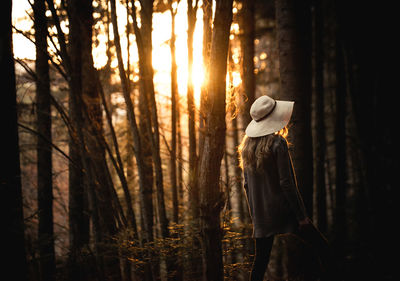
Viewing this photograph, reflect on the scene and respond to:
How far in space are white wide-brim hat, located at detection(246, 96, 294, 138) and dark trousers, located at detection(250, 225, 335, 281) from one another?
101 centimetres

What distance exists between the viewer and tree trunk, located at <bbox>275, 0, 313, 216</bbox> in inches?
184

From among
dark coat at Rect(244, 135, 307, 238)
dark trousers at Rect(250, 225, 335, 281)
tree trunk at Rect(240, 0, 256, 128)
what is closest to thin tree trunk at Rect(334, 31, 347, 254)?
tree trunk at Rect(240, 0, 256, 128)

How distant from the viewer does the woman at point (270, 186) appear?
294 centimetres

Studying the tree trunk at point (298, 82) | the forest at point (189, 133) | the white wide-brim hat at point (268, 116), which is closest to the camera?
the white wide-brim hat at point (268, 116)

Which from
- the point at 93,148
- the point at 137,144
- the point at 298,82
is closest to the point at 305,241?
the point at 298,82

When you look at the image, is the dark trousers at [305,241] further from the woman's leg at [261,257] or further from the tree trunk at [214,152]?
the tree trunk at [214,152]

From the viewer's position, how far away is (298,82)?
4.67 metres

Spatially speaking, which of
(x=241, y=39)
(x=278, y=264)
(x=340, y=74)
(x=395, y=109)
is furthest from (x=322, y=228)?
(x=395, y=109)

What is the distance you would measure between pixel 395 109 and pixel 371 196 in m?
2.90

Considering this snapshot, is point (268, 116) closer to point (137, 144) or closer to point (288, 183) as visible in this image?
point (288, 183)

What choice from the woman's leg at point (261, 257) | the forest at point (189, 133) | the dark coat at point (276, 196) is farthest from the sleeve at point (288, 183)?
the forest at point (189, 133)

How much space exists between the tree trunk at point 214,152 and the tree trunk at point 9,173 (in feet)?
7.05

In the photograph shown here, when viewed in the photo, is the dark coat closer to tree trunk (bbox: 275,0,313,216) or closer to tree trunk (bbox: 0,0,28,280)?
tree trunk (bbox: 275,0,313,216)

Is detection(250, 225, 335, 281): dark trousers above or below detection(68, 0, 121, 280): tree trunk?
below
